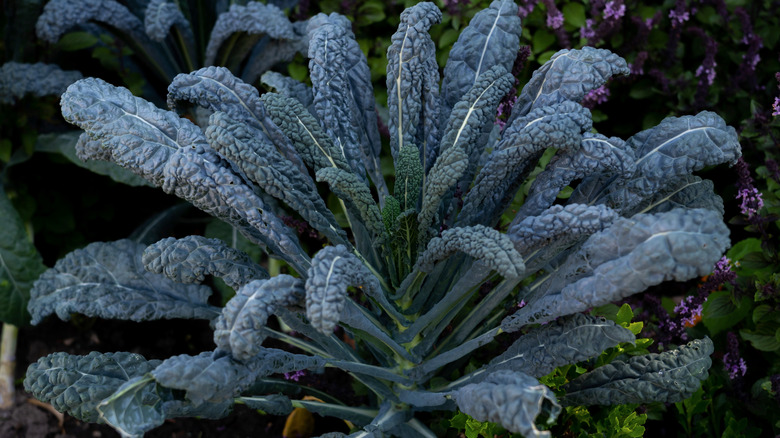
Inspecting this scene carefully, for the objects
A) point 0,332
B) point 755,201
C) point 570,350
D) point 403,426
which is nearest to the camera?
point 570,350

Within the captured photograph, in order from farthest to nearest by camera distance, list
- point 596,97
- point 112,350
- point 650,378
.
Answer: point 112,350 → point 596,97 → point 650,378

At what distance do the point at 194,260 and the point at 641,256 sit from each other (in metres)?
0.96

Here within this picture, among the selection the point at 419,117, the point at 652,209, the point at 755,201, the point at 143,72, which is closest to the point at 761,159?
the point at 755,201

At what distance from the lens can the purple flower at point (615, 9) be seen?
7.43 feet

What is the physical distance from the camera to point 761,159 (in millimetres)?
2172

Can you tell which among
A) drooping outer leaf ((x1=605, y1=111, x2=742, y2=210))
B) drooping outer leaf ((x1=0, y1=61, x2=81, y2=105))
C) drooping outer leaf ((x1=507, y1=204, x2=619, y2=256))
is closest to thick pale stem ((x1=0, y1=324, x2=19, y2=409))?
drooping outer leaf ((x1=0, y1=61, x2=81, y2=105))

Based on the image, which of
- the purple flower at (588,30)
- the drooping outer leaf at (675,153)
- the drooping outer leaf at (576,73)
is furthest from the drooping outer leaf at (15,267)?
the purple flower at (588,30)

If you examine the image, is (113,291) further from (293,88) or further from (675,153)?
(675,153)

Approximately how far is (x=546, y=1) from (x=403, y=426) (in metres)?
1.46

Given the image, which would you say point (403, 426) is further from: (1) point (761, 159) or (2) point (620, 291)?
(1) point (761, 159)

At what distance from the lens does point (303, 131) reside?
5.29 feet

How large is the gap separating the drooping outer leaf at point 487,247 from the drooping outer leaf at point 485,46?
552 mm

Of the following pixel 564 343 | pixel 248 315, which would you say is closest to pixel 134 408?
pixel 248 315

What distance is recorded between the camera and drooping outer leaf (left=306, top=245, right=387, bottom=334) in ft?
4.01
